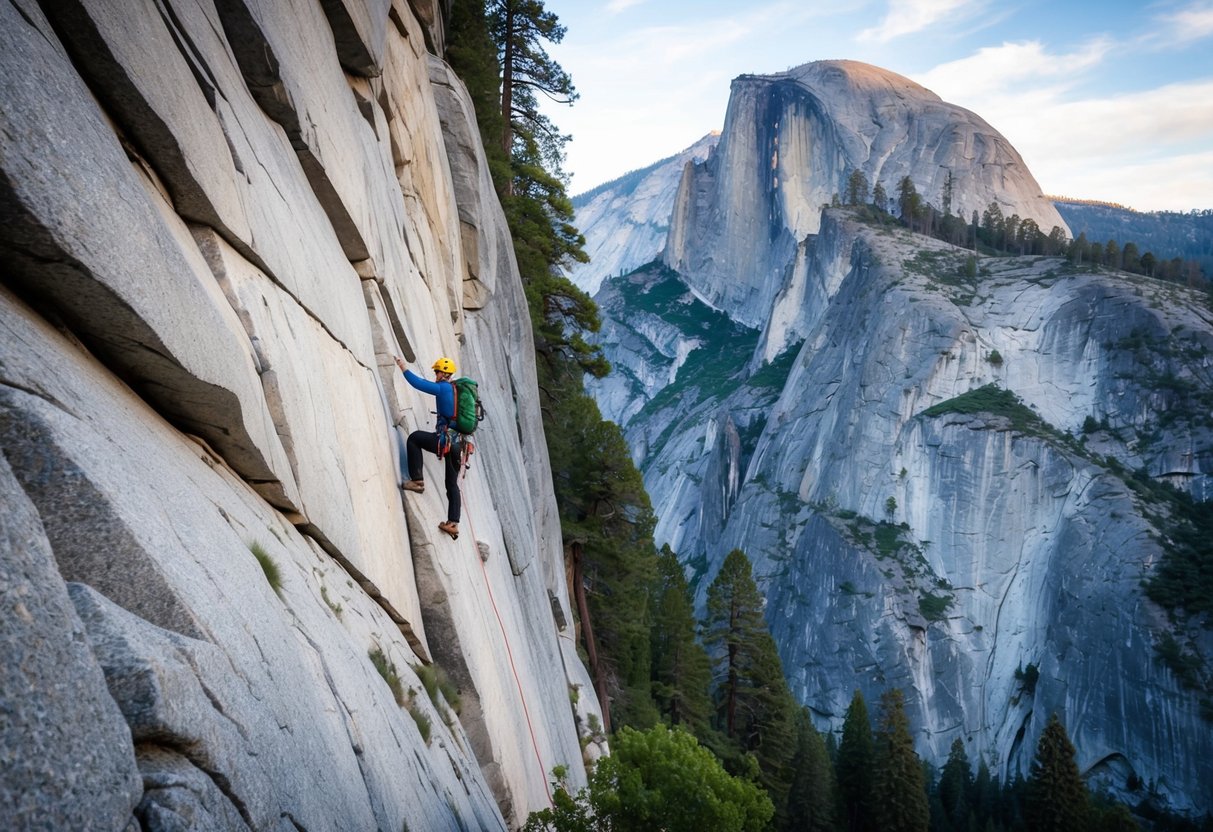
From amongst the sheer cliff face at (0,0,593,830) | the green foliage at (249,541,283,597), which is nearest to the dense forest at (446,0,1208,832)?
the sheer cliff face at (0,0,593,830)

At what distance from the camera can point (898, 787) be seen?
42.6 meters

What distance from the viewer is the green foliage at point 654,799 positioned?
400 inches

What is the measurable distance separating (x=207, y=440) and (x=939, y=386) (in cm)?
9022

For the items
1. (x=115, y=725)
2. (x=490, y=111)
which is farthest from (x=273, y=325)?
(x=490, y=111)

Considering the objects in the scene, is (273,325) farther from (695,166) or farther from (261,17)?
(695,166)

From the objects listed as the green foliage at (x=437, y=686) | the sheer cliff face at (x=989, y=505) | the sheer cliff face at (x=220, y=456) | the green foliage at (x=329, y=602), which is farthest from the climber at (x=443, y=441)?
the sheer cliff face at (x=989, y=505)

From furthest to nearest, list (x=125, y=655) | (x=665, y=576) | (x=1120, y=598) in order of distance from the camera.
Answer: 1. (x=1120, y=598)
2. (x=665, y=576)
3. (x=125, y=655)

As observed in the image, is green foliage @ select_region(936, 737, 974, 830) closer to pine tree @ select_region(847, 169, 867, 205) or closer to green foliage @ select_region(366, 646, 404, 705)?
green foliage @ select_region(366, 646, 404, 705)

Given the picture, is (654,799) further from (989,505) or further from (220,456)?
→ (989,505)

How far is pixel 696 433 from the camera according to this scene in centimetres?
12862

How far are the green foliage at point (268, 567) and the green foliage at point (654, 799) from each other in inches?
243

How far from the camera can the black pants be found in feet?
31.9

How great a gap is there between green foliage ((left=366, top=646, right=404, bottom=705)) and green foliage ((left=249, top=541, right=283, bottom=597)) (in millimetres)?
1891

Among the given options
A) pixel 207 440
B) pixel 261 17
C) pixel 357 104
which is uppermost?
pixel 357 104
